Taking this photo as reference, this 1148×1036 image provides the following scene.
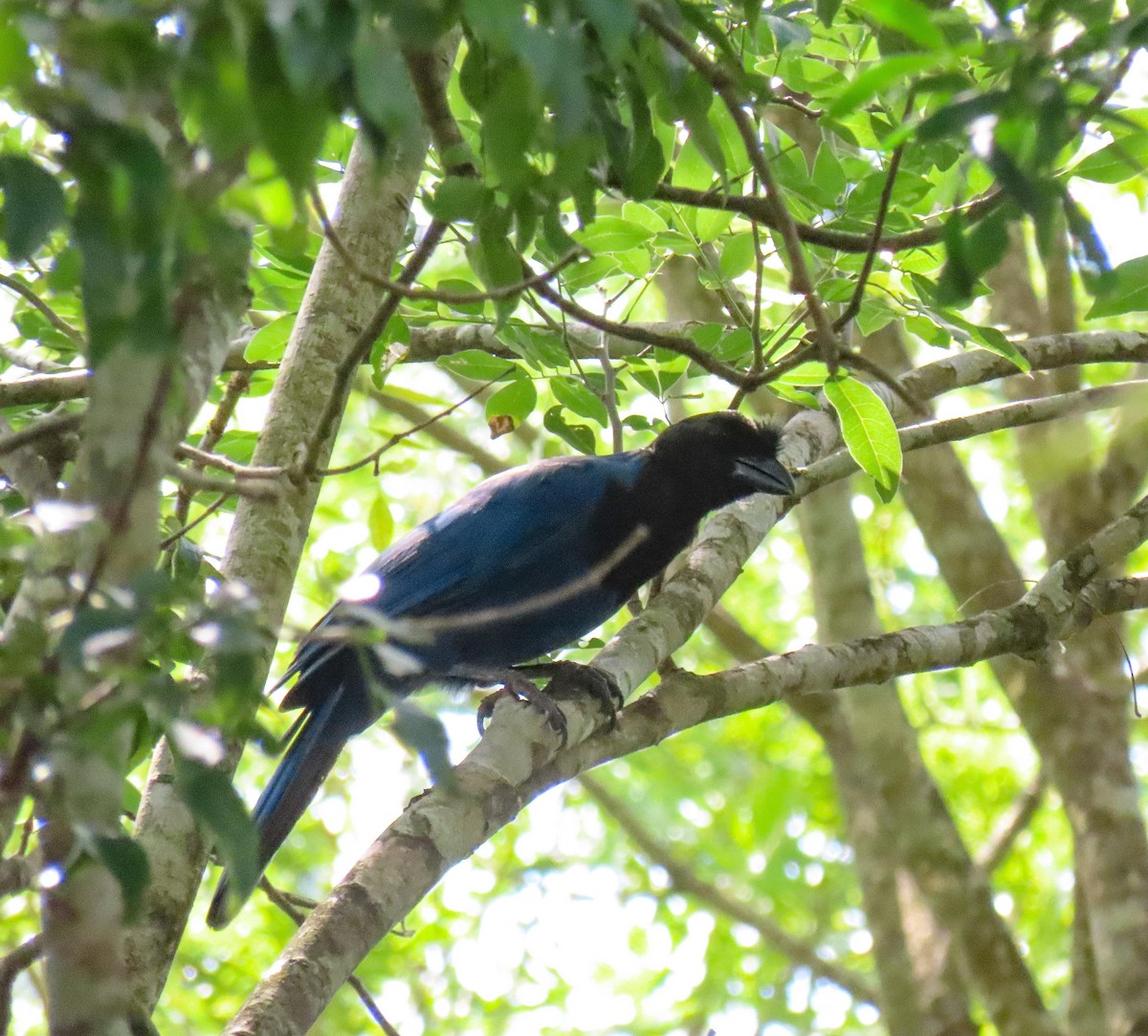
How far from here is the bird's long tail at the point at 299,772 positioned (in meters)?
4.11

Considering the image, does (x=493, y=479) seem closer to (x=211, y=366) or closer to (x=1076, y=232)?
(x=211, y=366)

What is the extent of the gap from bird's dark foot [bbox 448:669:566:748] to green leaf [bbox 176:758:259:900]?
1.66m

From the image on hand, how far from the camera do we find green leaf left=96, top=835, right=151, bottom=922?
1623mm

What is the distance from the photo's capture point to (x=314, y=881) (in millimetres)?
9188

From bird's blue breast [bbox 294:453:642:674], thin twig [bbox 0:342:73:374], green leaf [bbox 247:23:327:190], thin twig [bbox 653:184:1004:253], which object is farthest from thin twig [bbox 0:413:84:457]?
bird's blue breast [bbox 294:453:642:674]

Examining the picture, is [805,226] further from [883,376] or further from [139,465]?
[139,465]

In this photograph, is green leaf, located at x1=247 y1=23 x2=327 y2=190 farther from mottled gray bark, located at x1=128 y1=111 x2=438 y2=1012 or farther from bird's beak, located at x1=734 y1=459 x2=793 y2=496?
bird's beak, located at x1=734 y1=459 x2=793 y2=496

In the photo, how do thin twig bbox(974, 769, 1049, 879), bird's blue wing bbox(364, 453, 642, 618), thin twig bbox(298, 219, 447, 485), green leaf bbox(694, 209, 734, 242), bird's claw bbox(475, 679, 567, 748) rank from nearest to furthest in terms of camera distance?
thin twig bbox(298, 219, 447, 485), bird's claw bbox(475, 679, 567, 748), green leaf bbox(694, 209, 734, 242), bird's blue wing bbox(364, 453, 642, 618), thin twig bbox(974, 769, 1049, 879)

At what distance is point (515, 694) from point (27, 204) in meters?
2.80

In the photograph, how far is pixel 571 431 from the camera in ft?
14.4

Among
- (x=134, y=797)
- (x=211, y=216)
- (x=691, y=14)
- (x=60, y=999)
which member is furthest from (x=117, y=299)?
(x=134, y=797)

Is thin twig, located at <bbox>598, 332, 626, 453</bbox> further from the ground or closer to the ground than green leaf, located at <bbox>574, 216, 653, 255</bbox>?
further from the ground

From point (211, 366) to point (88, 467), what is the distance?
1.55 ft

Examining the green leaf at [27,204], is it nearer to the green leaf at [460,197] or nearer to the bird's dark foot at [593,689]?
the green leaf at [460,197]
